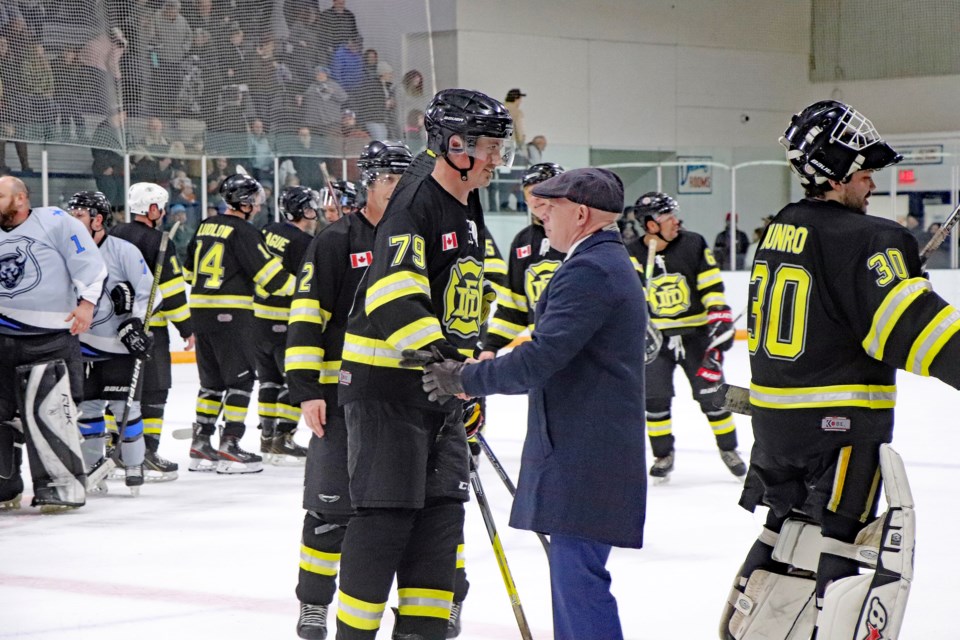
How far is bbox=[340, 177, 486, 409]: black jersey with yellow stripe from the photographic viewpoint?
8.55 feet

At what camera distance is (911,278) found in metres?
2.51

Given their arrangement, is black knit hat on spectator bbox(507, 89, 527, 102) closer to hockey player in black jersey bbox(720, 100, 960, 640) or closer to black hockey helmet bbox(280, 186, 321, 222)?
black hockey helmet bbox(280, 186, 321, 222)

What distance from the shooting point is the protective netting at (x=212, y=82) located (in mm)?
7906

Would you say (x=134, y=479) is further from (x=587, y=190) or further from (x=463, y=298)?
(x=587, y=190)

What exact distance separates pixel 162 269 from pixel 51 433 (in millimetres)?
1387

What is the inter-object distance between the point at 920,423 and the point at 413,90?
4.81 m

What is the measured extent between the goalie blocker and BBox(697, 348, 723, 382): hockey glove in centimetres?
293

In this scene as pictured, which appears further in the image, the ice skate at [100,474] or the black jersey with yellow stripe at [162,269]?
the black jersey with yellow stripe at [162,269]

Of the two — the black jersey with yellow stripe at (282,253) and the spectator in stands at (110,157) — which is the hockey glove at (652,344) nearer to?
the black jersey with yellow stripe at (282,253)

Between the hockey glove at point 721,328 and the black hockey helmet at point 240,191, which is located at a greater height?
the black hockey helmet at point 240,191

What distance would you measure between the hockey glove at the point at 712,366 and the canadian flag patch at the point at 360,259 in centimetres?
270

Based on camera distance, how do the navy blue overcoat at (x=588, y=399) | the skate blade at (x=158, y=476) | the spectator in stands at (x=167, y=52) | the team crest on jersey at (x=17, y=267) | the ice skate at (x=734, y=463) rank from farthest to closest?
the spectator in stands at (x=167, y=52)
the skate blade at (x=158, y=476)
the ice skate at (x=734, y=463)
the team crest on jersey at (x=17, y=267)
the navy blue overcoat at (x=588, y=399)

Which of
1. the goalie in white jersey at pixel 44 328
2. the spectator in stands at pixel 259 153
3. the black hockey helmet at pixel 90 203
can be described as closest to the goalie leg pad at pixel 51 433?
the goalie in white jersey at pixel 44 328

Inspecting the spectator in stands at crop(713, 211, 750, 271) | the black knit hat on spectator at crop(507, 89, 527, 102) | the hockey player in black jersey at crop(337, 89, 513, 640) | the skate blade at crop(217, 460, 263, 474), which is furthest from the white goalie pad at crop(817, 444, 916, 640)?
the black knit hat on spectator at crop(507, 89, 527, 102)
